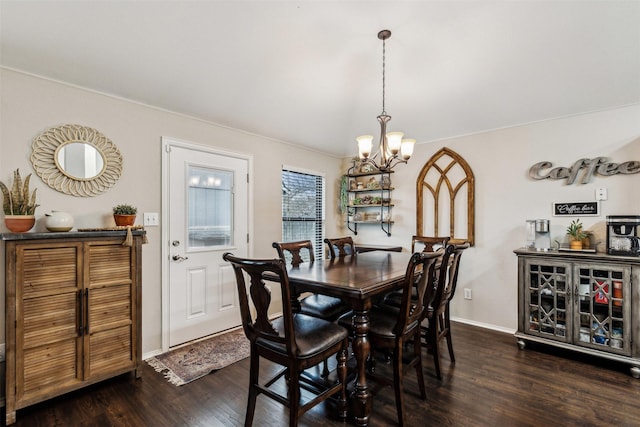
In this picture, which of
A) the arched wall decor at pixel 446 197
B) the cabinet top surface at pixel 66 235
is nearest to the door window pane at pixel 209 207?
the cabinet top surface at pixel 66 235

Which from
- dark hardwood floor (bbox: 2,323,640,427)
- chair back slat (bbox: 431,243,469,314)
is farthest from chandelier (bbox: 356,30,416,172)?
dark hardwood floor (bbox: 2,323,640,427)

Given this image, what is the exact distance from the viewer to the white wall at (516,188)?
2887 mm

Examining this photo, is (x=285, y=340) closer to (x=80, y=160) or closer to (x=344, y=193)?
(x=80, y=160)

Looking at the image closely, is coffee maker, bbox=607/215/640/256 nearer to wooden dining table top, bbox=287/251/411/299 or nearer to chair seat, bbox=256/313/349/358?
wooden dining table top, bbox=287/251/411/299

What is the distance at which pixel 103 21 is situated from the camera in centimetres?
198

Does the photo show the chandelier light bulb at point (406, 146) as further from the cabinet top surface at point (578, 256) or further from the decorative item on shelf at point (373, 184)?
the decorative item on shelf at point (373, 184)

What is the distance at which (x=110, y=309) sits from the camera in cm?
226

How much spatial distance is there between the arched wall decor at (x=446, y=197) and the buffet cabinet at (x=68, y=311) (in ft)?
11.1

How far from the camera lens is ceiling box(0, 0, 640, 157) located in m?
2.04

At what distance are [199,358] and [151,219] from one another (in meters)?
1.37

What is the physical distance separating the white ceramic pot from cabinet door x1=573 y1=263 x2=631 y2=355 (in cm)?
426

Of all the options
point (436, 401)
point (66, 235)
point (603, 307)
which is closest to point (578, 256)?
point (603, 307)

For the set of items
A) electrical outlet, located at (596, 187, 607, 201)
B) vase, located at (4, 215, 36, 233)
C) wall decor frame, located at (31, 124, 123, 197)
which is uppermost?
wall decor frame, located at (31, 124, 123, 197)

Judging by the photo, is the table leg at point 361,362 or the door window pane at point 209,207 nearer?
the table leg at point 361,362
